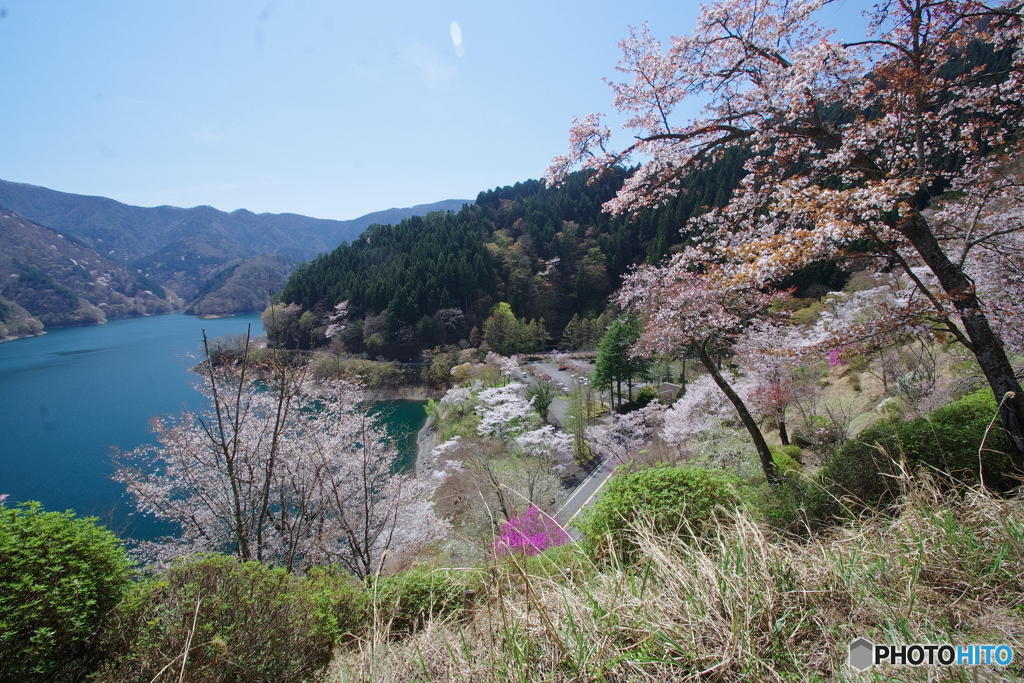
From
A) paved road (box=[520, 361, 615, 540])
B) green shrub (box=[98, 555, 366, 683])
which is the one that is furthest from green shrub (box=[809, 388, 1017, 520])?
green shrub (box=[98, 555, 366, 683])

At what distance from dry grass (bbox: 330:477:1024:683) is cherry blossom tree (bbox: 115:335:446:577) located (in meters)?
4.65

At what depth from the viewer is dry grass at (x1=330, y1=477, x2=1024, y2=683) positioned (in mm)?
1286

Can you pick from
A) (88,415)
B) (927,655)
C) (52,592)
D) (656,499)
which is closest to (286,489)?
(52,592)

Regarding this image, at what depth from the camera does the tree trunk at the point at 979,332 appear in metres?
3.18

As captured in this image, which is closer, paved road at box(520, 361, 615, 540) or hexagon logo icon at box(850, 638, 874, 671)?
hexagon logo icon at box(850, 638, 874, 671)

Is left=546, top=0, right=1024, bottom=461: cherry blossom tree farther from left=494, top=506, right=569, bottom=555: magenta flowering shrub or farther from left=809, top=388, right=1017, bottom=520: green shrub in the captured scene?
Answer: left=494, top=506, right=569, bottom=555: magenta flowering shrub

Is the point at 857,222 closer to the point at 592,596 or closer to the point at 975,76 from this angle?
the point at 975,76

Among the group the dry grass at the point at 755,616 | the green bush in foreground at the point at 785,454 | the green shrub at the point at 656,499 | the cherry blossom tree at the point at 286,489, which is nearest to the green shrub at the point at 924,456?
the green shrub at the point at 656,499

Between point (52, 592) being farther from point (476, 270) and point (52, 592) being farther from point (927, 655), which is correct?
point (476, 270)

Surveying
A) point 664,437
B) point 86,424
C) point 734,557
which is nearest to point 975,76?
point 734,557

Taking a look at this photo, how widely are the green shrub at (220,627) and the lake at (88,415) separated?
6.98 feet

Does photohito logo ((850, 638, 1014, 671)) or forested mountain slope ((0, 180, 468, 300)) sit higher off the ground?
forested mountain slope ((0, 180, 468, 300))

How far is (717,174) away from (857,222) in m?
39.6

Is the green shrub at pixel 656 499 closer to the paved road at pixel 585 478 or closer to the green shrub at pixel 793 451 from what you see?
the paved road at pixel 585 478
